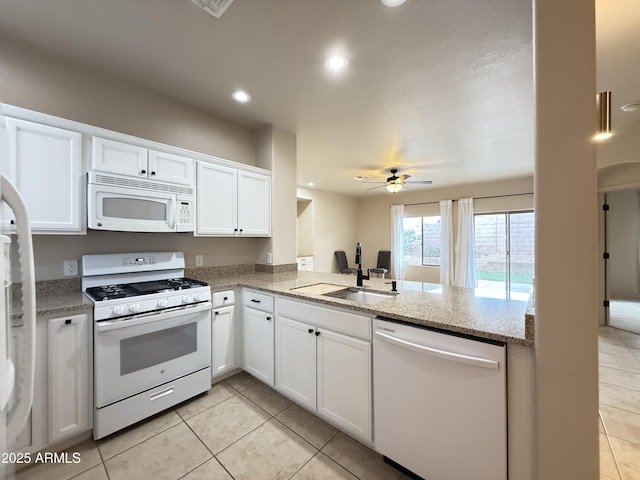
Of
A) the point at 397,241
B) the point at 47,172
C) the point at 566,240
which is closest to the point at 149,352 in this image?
the point at 47,172

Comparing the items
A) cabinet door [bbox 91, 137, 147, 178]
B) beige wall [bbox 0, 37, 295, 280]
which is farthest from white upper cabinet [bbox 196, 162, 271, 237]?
cabinet door [bbox 91, 137, 147, 178]

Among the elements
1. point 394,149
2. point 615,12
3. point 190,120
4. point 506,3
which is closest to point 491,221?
point 394,149

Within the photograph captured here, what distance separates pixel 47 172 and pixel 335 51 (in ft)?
6.75

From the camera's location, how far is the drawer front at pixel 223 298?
90.7 inches

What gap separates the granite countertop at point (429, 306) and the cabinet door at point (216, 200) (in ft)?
1.86

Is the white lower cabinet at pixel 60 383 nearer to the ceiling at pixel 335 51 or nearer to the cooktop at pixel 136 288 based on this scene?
the cooktop at pixel 136 288

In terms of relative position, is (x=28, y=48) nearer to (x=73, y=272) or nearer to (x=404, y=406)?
(x=73, y=272)

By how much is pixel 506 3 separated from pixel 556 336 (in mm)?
1706

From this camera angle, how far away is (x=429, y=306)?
159 cm

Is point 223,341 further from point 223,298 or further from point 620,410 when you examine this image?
point 620,410

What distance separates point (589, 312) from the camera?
0.94m

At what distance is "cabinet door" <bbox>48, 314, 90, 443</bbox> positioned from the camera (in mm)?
1540

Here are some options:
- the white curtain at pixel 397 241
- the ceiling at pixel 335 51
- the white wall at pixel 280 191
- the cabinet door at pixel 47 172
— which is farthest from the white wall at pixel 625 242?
the cabinet door at pixel 47 172

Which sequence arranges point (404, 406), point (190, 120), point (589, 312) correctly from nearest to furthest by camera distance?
point (589, 312), point (404, 406), point (190, 120)
